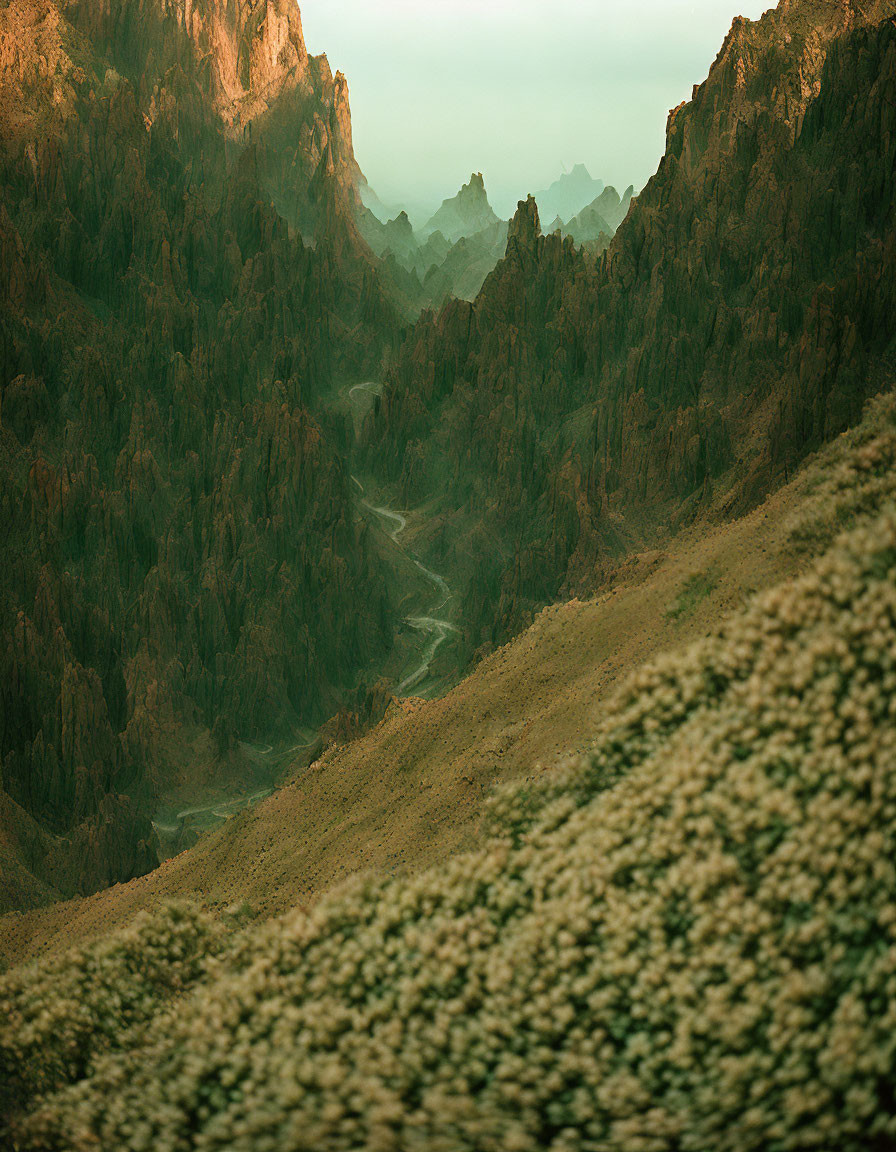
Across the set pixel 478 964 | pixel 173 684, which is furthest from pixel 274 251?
pixel 478 964

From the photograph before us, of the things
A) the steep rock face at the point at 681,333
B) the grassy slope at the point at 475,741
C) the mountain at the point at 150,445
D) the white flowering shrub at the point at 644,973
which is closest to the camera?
the white flowering shrub at the point at 644,973

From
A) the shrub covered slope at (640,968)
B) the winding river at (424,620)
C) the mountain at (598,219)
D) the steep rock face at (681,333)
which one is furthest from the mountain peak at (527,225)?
the shrub covered slope at (640,968)

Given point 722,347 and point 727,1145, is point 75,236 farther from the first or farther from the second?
point 727,1145

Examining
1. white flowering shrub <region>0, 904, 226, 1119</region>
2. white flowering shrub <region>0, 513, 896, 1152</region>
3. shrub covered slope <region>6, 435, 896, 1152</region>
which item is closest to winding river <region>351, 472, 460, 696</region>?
white flowering shrub <region>0, 904, 226, 1119</region>

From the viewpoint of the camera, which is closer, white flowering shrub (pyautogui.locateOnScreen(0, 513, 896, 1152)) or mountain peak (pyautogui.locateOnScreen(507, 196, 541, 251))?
white flowering shrub (pyautogui.locateOnScreen(0, 513, 896, 1152))

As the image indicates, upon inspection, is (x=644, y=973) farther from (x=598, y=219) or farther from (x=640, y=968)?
(x=598, y=219)

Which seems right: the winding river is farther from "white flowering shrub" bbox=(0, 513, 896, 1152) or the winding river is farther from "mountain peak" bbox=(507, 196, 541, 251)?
"white flowering shrub" bbox=(0, 513, 896, 1152)

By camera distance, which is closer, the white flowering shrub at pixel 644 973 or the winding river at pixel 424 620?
the white flowering shrub at pixel 644 973

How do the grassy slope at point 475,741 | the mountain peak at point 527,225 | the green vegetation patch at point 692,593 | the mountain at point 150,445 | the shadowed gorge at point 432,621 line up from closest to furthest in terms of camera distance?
the shadowed gorge at point 432,621 < the grassy slope at point 475,741 < the green vegetation patch at point 692,593 < the mountain at point 150,445 < the mountain peak at point 527,225

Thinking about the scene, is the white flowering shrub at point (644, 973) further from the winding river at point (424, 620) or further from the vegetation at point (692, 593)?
the winding river at point (424, 620)
